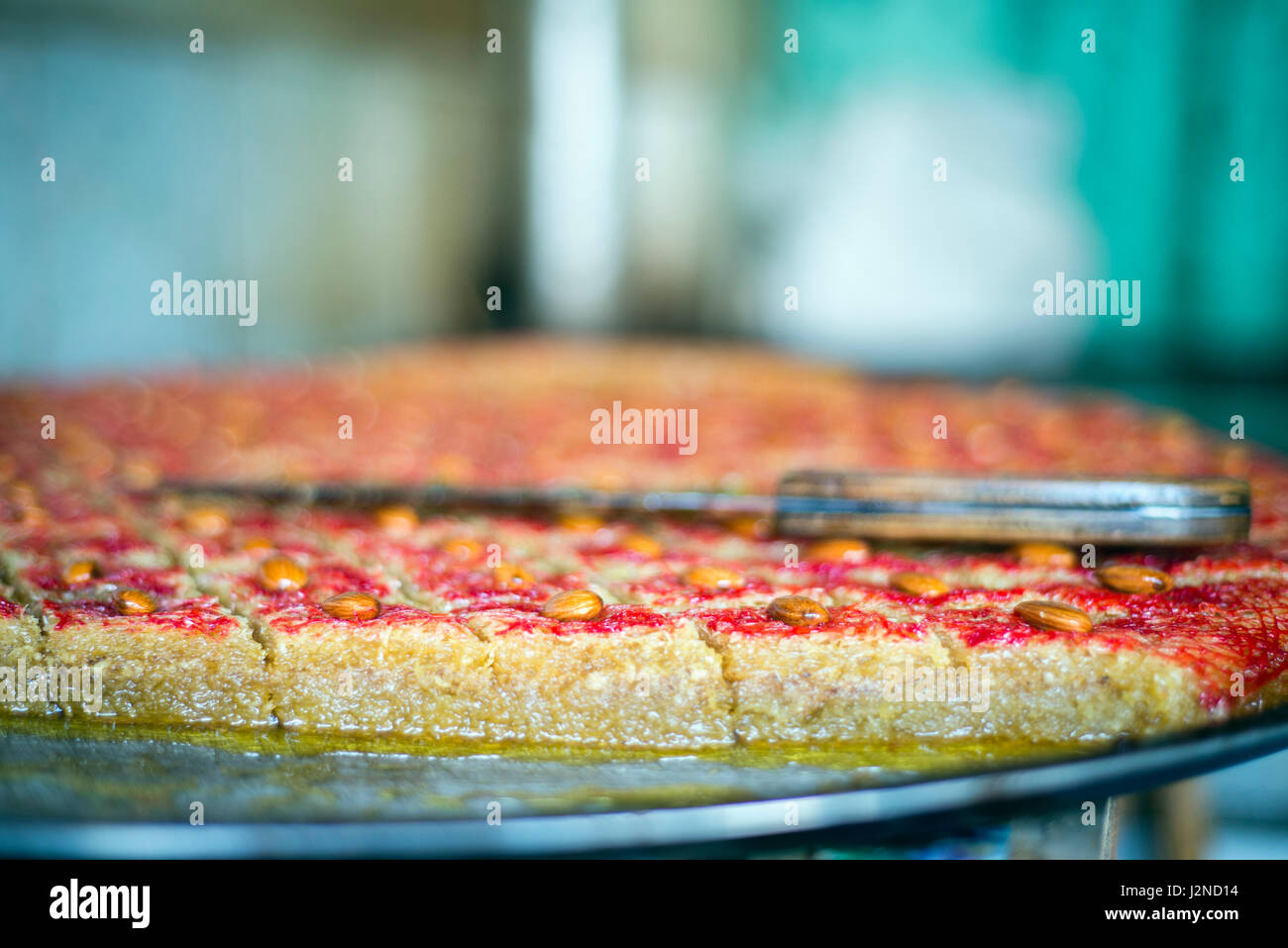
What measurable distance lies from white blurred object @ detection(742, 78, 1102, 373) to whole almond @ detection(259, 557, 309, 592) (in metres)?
3.09

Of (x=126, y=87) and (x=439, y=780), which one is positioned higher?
(x=126, y=87)

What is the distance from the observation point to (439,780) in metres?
0.77

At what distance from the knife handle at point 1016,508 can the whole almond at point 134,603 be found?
68cm

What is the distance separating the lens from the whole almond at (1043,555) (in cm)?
109

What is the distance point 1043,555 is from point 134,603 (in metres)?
0.96

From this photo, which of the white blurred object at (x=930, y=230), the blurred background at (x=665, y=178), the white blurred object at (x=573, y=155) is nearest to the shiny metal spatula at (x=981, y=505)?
the blurred background at (x=665, y=178)

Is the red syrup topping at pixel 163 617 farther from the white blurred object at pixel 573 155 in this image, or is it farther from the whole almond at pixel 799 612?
the white blurred object at pixel 573 155

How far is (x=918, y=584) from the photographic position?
1034 millimetres

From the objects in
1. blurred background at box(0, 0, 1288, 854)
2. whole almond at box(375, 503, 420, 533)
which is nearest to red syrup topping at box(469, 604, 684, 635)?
whole almond at box(375, 503, 420, 533)

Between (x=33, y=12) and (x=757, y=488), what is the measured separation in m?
3.80

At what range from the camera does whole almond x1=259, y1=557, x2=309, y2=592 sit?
104 cm
